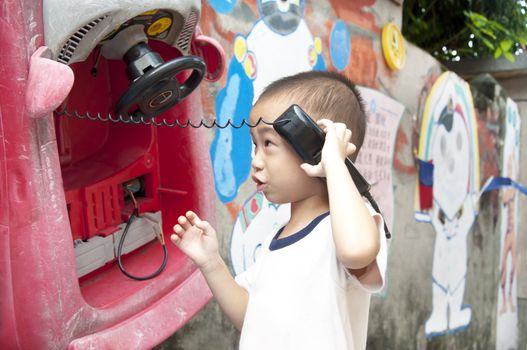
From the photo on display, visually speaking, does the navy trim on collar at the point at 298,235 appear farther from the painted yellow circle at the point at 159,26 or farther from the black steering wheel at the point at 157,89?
the painted yellow circle at the point at 159,26

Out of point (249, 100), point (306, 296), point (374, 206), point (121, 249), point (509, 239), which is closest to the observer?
point (306, 296)

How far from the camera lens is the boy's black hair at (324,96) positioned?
115 centimetres

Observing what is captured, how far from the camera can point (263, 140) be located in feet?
3.78

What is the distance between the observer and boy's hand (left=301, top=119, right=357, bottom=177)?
1.04 m

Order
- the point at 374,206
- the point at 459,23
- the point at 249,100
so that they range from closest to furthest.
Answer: the point at 374,206
the point at 249,100
the point at 459,23

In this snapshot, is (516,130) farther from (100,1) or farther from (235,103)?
(100,1)

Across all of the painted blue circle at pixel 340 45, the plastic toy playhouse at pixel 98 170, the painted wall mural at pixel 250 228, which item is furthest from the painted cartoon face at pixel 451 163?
the plastic toy playhouse at pixel 98 170

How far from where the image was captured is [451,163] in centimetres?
422

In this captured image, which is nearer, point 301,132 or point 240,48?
point 301,132

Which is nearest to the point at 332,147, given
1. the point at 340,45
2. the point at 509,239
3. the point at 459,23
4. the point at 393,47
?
the point at 340,45

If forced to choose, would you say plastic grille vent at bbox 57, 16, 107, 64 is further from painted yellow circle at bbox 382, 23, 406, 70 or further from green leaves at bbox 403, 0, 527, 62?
green leaves at bbox 403, 0, 527, 62

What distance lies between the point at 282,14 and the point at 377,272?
158cm

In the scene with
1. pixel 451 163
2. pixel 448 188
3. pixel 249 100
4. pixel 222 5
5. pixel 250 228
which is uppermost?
pixel 222 5

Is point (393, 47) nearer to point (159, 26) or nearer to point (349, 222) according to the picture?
point (159, 26)
